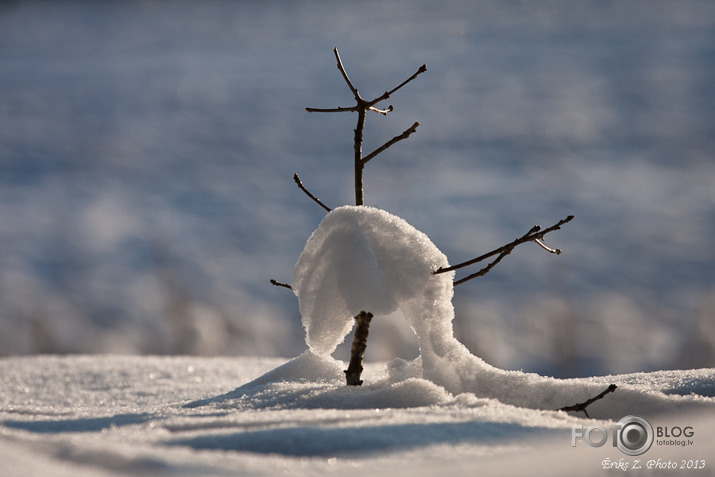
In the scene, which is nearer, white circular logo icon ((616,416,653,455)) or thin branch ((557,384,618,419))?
white circular logo icon ((616,416,653,455))

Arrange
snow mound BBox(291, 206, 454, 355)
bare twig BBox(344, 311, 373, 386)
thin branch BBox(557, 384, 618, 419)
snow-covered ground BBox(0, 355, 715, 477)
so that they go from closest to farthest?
snow-covered ground BBox(0, 355, 715, 477) < thin branch BBox(557, 384, 618, 419) < snow mound BBox(291, 206, 454, 355) < bare twig BBox(344, 311, 373, 386)

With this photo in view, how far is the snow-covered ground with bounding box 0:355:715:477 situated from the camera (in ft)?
2.65

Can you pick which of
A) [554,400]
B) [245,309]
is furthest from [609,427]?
[245,309]

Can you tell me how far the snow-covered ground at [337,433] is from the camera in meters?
0.81

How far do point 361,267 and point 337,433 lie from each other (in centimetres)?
44

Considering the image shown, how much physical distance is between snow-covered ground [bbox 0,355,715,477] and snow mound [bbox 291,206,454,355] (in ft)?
0.50

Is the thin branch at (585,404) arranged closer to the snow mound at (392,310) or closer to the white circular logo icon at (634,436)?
the snow mound at (392,310)

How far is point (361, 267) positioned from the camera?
135cm

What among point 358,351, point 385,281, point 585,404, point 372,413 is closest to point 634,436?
point 585,404

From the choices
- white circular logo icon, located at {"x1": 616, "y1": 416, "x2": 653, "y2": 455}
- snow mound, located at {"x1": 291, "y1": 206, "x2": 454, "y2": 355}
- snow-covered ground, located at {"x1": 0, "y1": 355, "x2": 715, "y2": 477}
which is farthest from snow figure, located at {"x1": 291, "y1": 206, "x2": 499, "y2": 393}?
white circular logo icon, located at {"x1": 616, "y1": 416, "x2": 653, "y2": 455}

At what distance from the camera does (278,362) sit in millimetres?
2891

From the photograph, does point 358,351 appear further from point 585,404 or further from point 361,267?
point 585,404

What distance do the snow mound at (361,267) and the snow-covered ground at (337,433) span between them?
0.50 feet

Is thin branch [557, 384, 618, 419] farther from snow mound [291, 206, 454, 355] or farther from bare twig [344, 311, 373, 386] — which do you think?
bare twig [344, 311, 373, 386]
